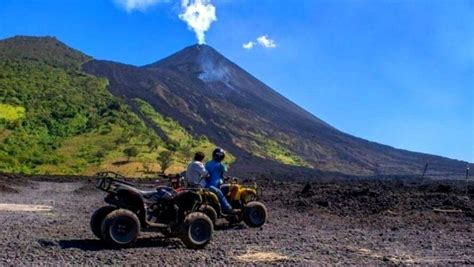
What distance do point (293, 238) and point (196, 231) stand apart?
8.84 feet

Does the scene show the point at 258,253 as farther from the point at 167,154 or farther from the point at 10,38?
the point at 10,38

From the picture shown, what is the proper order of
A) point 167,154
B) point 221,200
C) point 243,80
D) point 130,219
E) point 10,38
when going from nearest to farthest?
1. point 130,219
2. point 221,200
3. point 167,154
4. point 10,38
5. point 243,80

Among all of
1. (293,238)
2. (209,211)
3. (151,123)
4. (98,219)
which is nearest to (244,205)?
(293,238)

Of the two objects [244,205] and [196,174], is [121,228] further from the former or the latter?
[244,205]

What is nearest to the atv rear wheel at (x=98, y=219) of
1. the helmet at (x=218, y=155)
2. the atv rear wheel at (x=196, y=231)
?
the atv rear wheel at (x=196, y=231)

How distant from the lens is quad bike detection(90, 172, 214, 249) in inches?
401

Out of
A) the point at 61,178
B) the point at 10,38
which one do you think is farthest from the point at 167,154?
the point at 10,38

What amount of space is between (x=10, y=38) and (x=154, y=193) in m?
125

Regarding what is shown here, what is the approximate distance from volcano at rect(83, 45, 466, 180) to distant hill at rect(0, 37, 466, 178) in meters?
0.33

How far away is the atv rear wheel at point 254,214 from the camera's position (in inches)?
564

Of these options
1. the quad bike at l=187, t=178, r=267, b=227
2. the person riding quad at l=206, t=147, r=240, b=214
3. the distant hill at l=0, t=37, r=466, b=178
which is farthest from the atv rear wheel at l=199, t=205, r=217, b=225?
the distant hill at l=0, t=37, r=466, b=178

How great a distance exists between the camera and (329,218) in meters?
18.1

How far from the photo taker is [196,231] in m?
10.7

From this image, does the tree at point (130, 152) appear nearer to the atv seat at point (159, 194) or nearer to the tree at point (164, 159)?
the tree at point (164, 159)
